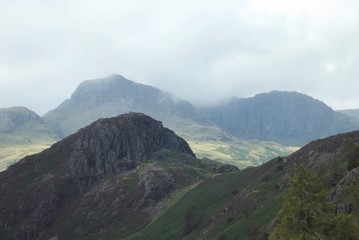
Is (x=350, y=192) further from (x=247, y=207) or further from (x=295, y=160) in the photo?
(x=295, y=160)

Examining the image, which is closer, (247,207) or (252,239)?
(252,239)

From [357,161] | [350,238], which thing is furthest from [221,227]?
[350,238]

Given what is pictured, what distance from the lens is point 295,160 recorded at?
654ft

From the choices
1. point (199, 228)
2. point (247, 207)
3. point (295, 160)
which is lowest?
point (199, 228)

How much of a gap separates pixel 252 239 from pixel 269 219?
15010 mm

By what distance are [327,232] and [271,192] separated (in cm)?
12767

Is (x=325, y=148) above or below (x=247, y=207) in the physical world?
above

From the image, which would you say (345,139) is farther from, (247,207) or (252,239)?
(252,239)

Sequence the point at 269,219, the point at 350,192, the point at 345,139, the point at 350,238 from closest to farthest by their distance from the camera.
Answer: the point at 350,238
the point at 350,192
the point at 269,219
the point at 345,139

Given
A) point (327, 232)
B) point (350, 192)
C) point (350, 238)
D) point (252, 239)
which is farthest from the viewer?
point (252, 239)

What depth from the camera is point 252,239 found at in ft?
450

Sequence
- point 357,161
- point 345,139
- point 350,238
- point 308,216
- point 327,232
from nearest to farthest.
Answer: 1. point 308,216
2. point 327,232
3. point 350,238
4. point 357,161
5. point 345,139

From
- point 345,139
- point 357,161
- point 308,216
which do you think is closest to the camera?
point 308,216

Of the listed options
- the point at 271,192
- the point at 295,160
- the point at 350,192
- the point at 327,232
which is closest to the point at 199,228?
the point at 271,192
